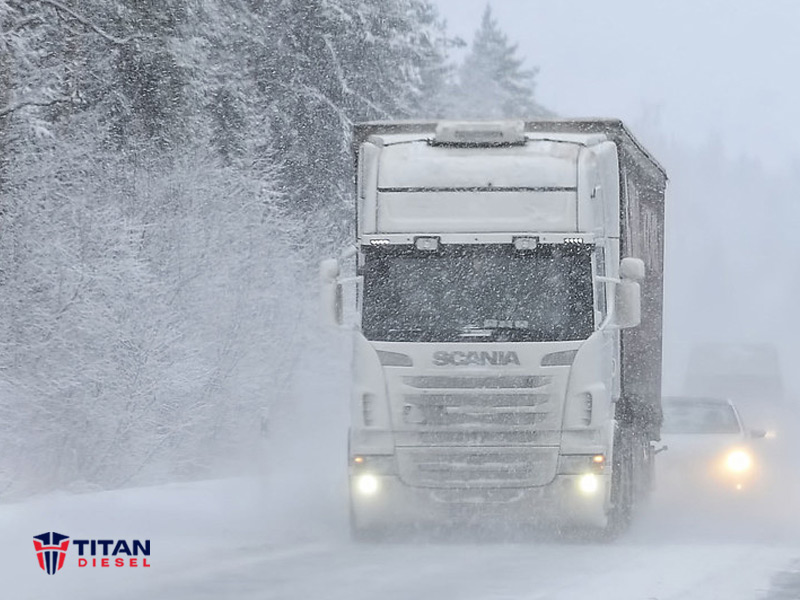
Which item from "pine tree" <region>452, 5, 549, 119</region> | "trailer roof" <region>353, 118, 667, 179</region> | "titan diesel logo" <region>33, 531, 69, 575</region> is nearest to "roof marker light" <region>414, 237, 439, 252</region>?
"trailer roof" <region>353, 118, 667, 179</region>

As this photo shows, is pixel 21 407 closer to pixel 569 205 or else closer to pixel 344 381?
pixel 569 205

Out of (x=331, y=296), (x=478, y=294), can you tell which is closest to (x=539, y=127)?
(x=478, y=294)

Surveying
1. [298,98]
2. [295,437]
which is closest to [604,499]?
[295,437]

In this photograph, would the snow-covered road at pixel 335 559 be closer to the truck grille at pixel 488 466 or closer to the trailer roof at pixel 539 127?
the truck grille at pixel 488 466

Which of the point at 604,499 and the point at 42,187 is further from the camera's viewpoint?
the point at 42,187

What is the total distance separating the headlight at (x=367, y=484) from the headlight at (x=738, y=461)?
5.87 meters

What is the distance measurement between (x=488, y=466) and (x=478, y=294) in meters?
1.49

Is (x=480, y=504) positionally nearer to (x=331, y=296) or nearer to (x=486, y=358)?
(x=486, y=358)

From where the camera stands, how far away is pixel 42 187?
2109 centimetres

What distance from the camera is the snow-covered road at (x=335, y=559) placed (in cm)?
1152

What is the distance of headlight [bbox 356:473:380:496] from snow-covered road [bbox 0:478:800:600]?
0.48 meters

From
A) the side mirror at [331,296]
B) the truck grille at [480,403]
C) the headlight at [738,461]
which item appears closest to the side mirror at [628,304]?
the truck grille at [480,403]

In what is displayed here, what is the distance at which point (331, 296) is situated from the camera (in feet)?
50.2

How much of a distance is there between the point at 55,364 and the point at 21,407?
635 mm
